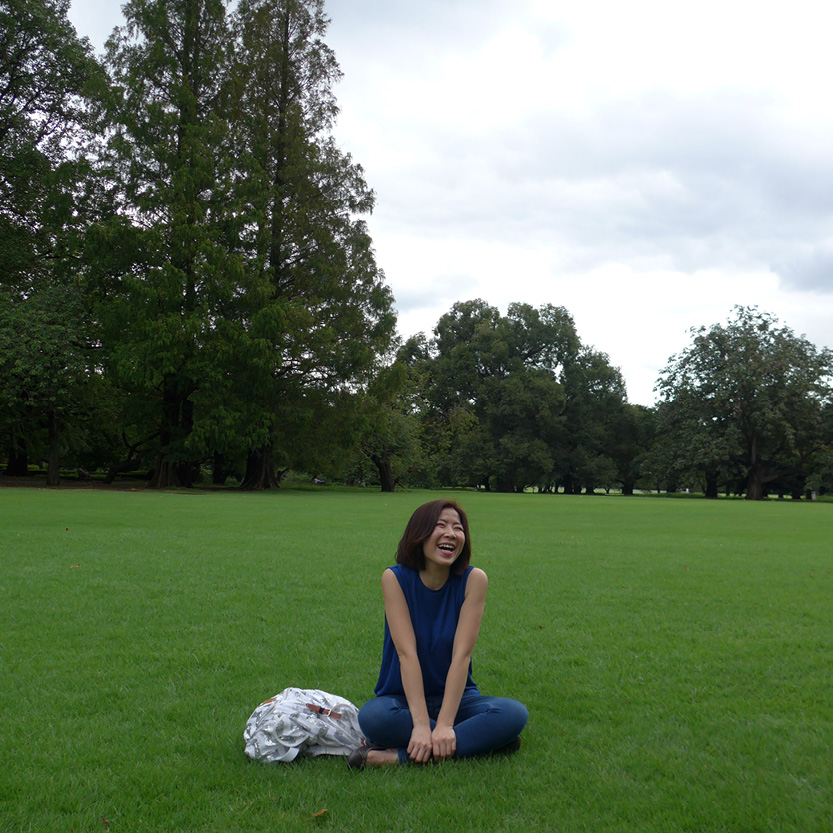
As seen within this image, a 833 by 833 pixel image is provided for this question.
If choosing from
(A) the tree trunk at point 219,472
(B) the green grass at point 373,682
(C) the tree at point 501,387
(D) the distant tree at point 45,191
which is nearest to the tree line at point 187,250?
(D) the distant tree at point 45,191

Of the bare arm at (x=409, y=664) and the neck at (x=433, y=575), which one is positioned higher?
the neck at (x=433, y=575)

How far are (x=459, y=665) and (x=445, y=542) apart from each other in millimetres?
630

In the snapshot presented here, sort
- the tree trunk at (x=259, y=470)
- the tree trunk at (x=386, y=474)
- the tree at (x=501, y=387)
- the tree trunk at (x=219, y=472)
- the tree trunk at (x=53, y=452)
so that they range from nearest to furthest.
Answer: the tree trunk at (x=53, y=452)
the tree trunk at (x=259, y=470)
the tree trunk at (x=386, y=474)
the tree trunk at (x=219, y=472)
the tree at (x=501, y=387)

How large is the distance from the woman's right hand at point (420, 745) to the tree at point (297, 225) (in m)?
29.7

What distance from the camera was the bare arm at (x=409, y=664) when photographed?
3746 millimetres

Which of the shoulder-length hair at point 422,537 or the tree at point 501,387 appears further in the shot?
the tree at point 501,387

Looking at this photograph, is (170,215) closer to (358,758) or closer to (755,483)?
(358,758)

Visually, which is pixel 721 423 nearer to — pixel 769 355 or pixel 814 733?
pixel 769 355

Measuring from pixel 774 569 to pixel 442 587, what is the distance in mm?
8886

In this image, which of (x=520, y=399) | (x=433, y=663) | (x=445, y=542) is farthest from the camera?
(x=520, y=399)

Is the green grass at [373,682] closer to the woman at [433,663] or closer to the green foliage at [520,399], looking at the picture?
the woman at [433,663]

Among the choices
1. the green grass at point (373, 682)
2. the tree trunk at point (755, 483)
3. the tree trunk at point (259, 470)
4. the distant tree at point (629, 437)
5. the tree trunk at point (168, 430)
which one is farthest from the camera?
the distant tree at point (629, 437)

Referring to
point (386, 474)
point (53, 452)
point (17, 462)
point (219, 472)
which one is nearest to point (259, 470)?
point (53, 452)

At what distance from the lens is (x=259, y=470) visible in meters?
38.8
